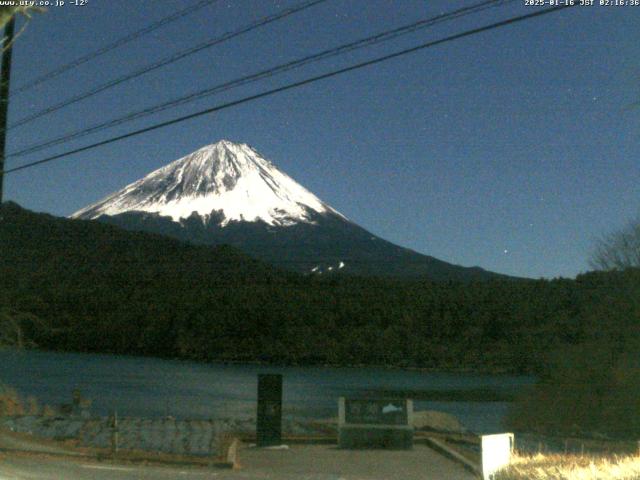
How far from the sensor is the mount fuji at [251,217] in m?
72.1

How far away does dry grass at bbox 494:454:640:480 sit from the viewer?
8.53 m

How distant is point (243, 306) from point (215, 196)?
54.1 m

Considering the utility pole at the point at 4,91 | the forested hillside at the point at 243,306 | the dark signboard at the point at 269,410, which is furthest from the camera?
the forested hillside at the point at 243,306

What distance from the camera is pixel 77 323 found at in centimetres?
4259

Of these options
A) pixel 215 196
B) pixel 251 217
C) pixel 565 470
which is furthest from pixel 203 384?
pixel 215 196

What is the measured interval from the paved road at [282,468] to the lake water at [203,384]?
14.1 meters

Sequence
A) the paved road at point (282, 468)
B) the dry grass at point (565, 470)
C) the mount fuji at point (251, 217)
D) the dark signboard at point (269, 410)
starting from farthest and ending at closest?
the mount fuji at point (251, 217)
the dark signboard at point (269, 410)
the paved road at point (282, 468)
the dry grass at point (565, 470)

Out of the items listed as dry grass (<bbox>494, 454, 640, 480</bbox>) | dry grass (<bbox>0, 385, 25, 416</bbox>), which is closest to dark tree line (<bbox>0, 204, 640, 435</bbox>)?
dry grass (<bbox>0, 385, 25, 416</bbox>)

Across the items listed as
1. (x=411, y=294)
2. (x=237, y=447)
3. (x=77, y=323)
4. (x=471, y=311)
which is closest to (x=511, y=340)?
(x=471, y=311)

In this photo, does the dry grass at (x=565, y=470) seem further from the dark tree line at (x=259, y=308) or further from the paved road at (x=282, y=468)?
the dark tree line at (x=259, y=308)

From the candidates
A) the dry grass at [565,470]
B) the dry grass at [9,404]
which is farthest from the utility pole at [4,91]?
the dry grass at [565,470]

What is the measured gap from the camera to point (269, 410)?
1731cm

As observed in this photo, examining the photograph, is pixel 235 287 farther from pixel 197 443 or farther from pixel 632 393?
pixel 197 443

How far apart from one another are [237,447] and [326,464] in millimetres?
2758
